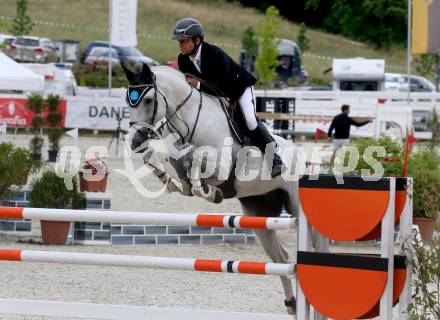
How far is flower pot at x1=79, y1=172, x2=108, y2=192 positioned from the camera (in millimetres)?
10195

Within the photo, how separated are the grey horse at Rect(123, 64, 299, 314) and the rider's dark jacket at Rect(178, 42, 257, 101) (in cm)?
13

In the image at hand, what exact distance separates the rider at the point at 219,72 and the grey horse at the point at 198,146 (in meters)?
0.11

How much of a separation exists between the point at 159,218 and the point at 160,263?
0.78ft

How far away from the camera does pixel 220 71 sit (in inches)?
262

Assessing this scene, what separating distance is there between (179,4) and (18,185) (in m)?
47.0

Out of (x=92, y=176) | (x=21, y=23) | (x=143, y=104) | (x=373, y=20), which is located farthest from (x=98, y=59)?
(x=143, y=104)

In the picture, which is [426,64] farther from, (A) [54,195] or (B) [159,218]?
(B) [159,218]

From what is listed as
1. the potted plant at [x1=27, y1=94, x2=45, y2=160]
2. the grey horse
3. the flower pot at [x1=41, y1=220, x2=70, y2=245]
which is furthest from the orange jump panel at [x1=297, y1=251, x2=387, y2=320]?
the potted plant at [x1=27, y1=94, x2=45, y2=160]

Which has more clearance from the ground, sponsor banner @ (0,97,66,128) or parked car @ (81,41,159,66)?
parked car @ (81,41,159,66)

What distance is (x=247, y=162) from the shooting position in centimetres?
666

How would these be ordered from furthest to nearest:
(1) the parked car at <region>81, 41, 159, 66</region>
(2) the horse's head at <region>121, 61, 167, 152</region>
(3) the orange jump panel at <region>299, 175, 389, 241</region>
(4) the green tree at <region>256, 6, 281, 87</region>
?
(1) the parked car at <region>81, 41, 159, 66</region> → (4) the green tree at <region>256, 6, 281, 87</region> → (2) the horse's head at <region>121, 61, 167, 152</region> → (3) the orange jump panel at <region>299, 175, 389, 241</region>

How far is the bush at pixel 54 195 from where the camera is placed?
32.8ft

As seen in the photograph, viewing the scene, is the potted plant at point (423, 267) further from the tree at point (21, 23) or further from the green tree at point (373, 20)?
the green tree at point (373, 20)

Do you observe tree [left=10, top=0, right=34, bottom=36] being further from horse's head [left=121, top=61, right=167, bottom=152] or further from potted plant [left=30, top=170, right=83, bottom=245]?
horse's head [left=121, top=61, right=167, bottom=152]
